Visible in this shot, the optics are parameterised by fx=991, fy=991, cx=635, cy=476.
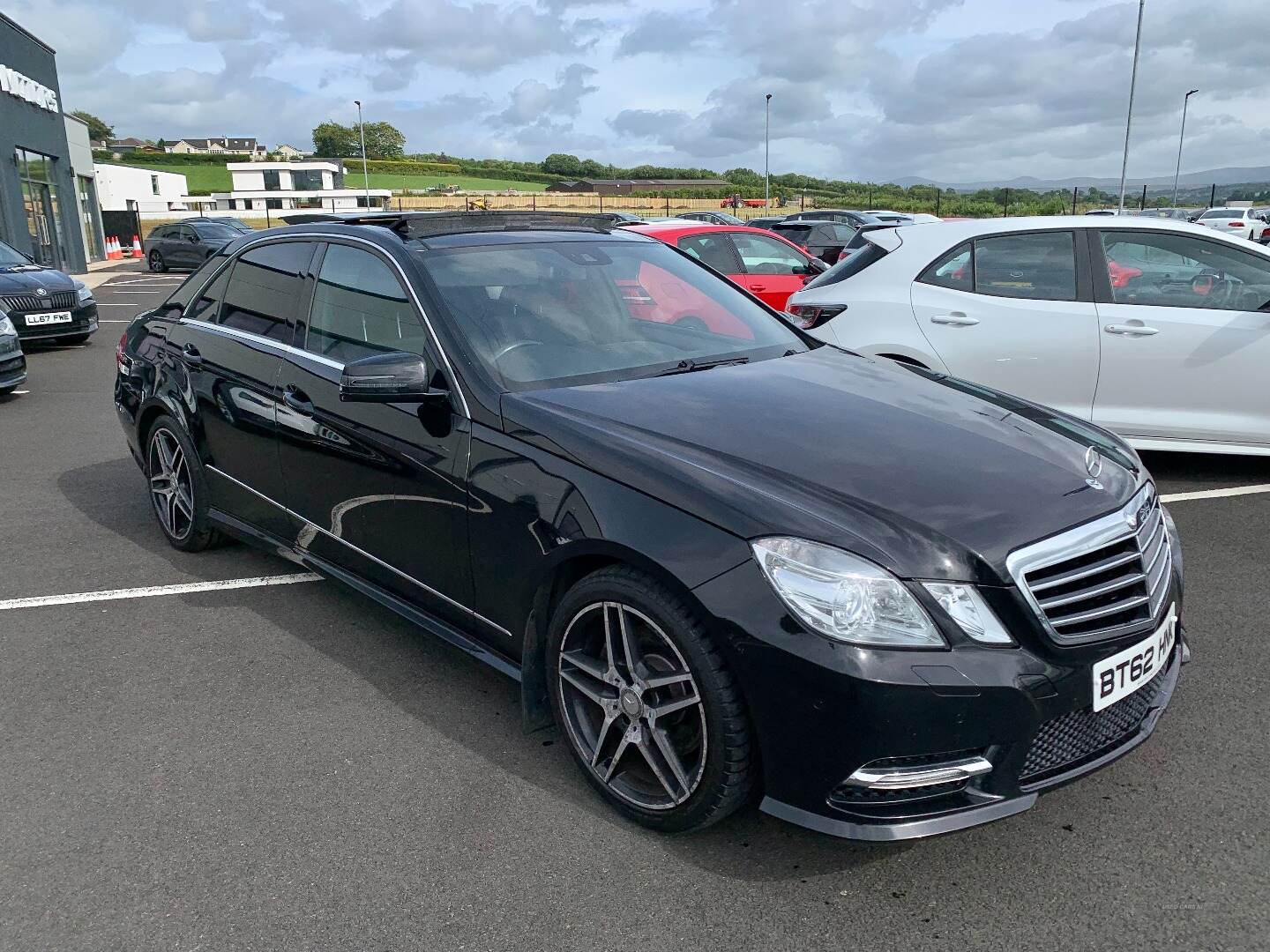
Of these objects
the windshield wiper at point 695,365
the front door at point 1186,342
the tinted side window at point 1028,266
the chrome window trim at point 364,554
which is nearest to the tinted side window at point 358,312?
the chrome window trim at point 364,554

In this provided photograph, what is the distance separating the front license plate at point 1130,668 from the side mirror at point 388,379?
208 centimetres

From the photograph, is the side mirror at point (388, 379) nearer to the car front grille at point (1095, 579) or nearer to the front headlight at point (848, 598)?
the front headlight at point (848, 598)

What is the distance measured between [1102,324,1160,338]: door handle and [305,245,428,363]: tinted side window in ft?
14.0

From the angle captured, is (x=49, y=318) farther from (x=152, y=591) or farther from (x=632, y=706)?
(x=632, y=706)

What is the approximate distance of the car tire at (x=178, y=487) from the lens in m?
4.74

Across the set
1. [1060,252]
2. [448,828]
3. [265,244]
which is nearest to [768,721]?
[448,828]

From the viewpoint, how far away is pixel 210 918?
2.45m

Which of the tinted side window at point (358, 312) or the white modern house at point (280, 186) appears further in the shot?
the white modern house at point (280, 186)

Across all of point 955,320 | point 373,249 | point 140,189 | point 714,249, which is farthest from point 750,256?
point 140,189

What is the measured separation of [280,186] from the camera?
85.7 m

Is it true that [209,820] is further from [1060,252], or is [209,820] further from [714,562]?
[1060,252]

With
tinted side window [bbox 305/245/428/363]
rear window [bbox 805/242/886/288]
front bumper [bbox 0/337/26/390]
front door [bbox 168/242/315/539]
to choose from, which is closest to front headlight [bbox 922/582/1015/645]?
tinted side window [bbox 305/245/428/363]

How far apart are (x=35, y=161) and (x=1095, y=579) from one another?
30495 millimetres

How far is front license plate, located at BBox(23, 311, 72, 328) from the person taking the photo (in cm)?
1235
